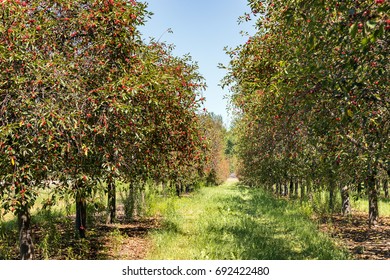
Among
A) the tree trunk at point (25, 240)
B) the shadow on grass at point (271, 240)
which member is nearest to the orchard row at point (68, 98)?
the tree trunk at point (25, 240)

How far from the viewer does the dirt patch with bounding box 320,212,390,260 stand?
10609mm

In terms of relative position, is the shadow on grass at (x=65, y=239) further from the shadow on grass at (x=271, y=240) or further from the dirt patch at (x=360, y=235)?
the dirt patch at (x=360, y=235)

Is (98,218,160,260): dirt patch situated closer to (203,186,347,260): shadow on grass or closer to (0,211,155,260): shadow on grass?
(0,211,155,260): shadow on grass

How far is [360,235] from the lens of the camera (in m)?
13.2

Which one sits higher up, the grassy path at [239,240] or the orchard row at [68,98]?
the orchard row at [68,98]

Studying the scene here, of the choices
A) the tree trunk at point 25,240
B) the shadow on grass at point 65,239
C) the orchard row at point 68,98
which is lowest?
the shadow on grass at point 65,239

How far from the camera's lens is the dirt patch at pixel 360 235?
10.6 meters

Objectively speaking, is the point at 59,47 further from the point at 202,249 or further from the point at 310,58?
the point at 202,249

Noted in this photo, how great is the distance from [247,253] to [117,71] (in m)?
5.43

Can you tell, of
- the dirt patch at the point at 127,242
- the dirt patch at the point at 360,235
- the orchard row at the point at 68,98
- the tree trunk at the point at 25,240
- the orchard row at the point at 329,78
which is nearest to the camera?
the orchard row at the point at 329,78

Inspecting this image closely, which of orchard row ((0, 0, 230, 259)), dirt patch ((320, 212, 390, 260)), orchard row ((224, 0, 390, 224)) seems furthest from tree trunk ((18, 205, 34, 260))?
dirt patch ((320, 212, 390, 260))

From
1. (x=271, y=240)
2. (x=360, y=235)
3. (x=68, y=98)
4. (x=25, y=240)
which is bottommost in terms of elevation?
(x=360, y=235)

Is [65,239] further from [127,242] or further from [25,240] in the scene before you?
[25,240]

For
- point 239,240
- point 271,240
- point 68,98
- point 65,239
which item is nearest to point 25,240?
point 68,98
